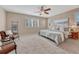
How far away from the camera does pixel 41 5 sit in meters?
2.53

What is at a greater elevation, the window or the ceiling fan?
the ceiling fan

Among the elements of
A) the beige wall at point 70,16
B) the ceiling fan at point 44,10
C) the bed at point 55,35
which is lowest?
the bed at point 55,35

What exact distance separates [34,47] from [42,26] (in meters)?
0.50

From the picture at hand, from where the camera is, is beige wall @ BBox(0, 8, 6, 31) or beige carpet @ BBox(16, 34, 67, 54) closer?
beige wall @ BBox(0, 8, 6, 31)

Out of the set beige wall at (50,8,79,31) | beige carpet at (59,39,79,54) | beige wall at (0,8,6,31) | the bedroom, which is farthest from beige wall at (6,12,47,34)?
beige carpet at (59,39,79,54)

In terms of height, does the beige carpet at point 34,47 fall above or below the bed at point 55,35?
below

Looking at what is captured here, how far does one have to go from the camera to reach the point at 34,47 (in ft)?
8.34

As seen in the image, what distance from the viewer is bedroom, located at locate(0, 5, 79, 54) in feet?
8.14

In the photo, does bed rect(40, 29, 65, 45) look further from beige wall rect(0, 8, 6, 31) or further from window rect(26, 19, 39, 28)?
beige wall rect(0, 8, 6, 31)

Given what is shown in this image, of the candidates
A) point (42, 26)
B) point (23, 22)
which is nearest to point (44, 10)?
point (42, 26)

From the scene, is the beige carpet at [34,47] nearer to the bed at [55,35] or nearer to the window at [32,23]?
the bed at [55,35]

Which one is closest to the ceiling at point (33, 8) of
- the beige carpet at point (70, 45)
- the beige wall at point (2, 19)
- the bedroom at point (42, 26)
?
the bedroom at point (42, 26)

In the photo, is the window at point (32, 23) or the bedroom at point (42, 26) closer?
the bedroom at point (42, 26)

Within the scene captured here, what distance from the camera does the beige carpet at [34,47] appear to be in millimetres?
2533
